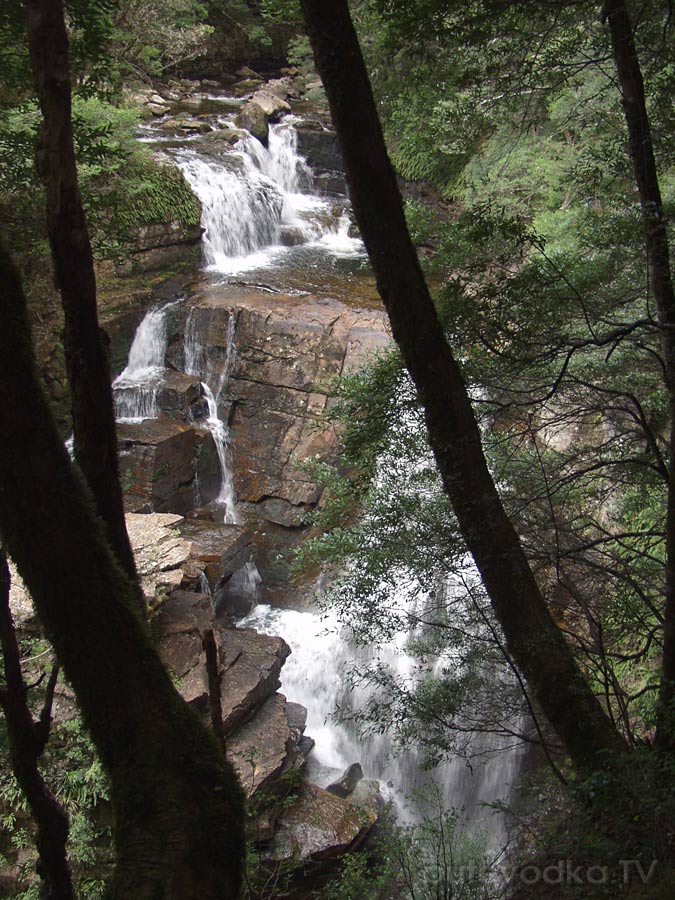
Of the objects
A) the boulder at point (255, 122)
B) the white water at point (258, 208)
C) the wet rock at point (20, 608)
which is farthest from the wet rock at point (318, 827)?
the boulder at point (255, 122)

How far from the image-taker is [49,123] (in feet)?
10.4

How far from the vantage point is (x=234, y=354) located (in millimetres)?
12094

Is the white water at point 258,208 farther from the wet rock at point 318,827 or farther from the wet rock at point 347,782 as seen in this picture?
the wet rock at point 318,827

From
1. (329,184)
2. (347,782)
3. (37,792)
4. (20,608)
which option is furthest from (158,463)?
(329,184)

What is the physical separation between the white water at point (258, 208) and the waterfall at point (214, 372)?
2440 millimetres

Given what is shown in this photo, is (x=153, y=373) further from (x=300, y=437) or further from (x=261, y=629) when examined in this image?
(x=261, y=629)

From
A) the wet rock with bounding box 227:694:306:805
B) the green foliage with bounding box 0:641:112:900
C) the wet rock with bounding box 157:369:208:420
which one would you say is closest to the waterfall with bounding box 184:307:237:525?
the wet rock with bounding box 157:369:208:420

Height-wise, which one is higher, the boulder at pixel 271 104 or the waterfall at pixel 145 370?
the boulder at pixel 271 104

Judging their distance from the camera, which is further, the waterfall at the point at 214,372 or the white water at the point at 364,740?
the waterfall at the point at 214,372

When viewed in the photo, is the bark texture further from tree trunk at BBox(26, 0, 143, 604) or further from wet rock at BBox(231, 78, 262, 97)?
wet rock at BBox(231, 78, 262, 97)

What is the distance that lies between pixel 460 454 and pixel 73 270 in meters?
2.15

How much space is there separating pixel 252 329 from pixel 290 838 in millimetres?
8083

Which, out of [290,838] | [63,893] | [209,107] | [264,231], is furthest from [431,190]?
[63,893]

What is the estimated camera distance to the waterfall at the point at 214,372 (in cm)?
1175
